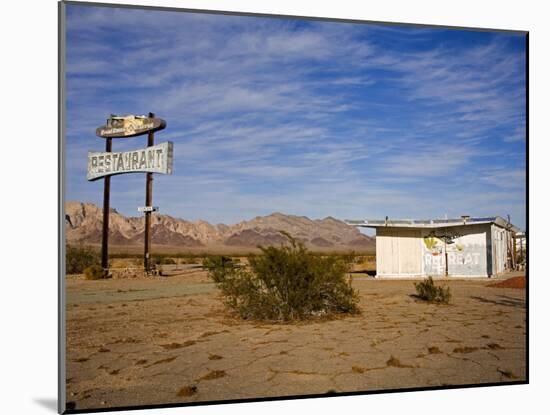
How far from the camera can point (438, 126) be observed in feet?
23.6

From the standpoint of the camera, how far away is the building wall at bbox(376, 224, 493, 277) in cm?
1092

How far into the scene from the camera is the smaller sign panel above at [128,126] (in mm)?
6602

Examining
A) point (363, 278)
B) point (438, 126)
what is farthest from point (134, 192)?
point (363, 278)

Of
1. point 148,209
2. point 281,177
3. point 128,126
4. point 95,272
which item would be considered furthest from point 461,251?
point 128,126

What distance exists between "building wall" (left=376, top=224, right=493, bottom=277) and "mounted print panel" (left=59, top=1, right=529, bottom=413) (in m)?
1.65

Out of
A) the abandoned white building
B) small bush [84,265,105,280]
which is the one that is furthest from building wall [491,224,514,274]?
small bush [84,265,105,280]

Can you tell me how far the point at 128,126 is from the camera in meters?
7.16

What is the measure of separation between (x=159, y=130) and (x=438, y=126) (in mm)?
3617

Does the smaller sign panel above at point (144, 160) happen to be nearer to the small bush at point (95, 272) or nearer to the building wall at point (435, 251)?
the small bush at point (95, 272)

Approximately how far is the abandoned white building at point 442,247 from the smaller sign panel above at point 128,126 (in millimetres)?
5018

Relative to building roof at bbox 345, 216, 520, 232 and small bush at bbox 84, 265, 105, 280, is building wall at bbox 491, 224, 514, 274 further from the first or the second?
small bush at bbox 84, 265, 105, 280

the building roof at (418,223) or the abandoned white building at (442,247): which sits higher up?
the building roof at (418,223)

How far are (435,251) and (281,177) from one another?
5.06 metres

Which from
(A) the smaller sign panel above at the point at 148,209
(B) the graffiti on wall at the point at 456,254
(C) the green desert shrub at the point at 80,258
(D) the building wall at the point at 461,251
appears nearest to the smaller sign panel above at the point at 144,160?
(A) the smaller sign panel above at the point at 148,209
